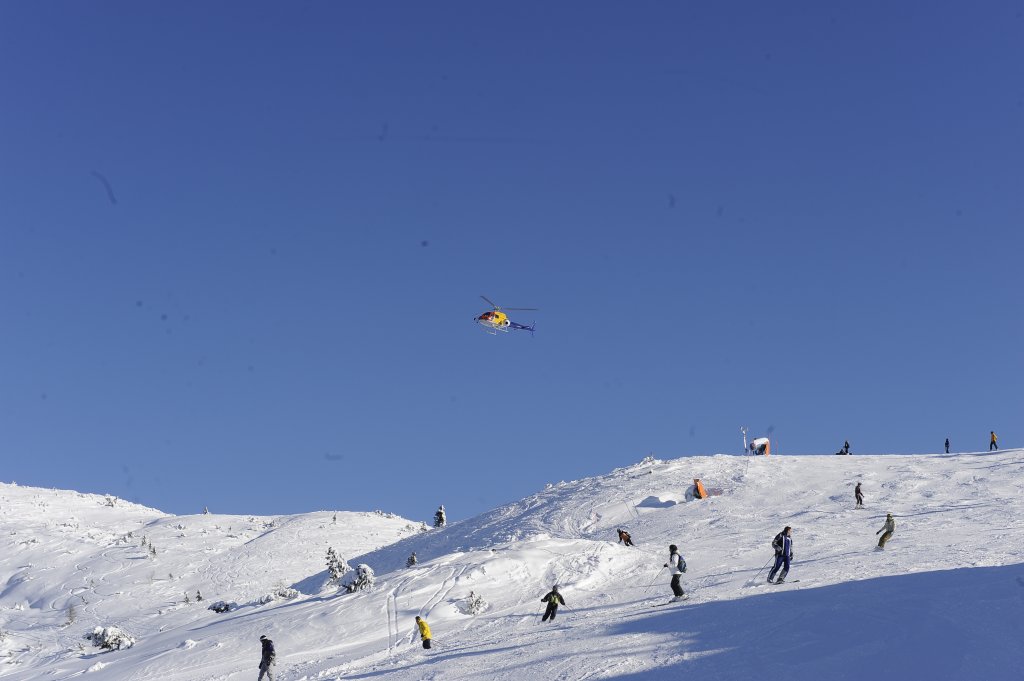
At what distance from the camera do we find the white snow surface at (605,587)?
59.0 feet

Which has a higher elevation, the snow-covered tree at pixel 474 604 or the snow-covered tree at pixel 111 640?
the snow-covered tree at pixel 111 640

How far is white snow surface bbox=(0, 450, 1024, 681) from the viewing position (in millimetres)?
17984

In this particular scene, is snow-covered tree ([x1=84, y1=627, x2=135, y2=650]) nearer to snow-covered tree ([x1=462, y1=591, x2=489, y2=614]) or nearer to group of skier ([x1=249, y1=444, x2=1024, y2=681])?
group of skier ([x1=249, y1=444, x2=1024, y2=681])

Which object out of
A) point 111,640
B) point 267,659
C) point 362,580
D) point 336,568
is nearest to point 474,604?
point 362,580


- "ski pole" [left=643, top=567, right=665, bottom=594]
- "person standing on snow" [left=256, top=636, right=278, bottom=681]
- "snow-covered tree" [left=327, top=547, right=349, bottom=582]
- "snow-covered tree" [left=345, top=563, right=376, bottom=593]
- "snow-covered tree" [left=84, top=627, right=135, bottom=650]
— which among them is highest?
"snow-covered tree" [left=327, top=547, right=349, bottom=582]

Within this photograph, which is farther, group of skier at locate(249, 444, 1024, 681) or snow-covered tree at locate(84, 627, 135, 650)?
snow-covered tree at locate(84, 627, 135, 650)

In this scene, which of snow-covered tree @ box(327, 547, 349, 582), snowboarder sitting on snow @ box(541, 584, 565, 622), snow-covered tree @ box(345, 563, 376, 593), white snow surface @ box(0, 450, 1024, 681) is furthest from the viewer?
snow-covered tree @ box(327, 547, 349, 582)

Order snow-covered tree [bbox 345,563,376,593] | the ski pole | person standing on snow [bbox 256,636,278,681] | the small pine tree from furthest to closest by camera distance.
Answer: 1. snow-covered tree [bbox 345,563,376,593]
2. the small pine tree
3. the ski pole
4. person standing on snow [bbox 256,636,278,681]

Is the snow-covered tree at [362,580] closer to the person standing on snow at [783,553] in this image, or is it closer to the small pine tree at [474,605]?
the small pine tree at [474,605]

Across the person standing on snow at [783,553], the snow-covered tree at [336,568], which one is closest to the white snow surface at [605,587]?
the person standing on snow at [783,553]

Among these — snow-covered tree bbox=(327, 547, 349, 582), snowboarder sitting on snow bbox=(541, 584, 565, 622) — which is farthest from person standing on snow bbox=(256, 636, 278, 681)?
snow-covered tree bbox=(327, 547, 349, 582)

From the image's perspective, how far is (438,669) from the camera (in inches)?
807

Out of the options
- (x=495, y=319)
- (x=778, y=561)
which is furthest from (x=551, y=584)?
(x=495, y=319)

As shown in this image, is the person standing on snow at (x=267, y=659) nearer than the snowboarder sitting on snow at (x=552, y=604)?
Yes
